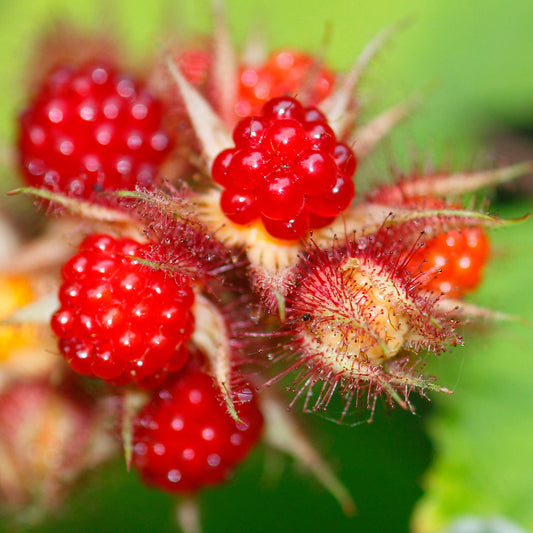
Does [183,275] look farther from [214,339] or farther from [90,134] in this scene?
[90,134]

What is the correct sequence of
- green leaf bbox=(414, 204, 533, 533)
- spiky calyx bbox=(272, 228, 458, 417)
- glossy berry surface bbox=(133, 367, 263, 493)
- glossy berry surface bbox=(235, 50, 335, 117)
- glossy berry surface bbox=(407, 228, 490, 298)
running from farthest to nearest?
green leaf bbox=(414, 204, 533, 533) < glossy berry surface bbox=(235, 50, 335, 117) < glossy berry surface bbox=(133, 367, 263, 493) < glossy berry surface bbox=(407, 228, 490, 298) < spiky calyx bbox=(272, 228, 458, 417)

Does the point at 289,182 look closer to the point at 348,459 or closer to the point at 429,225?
the point at 429,225

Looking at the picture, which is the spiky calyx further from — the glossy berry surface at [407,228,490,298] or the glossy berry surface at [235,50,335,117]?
the glossy berry surface at [235,50,335,117]

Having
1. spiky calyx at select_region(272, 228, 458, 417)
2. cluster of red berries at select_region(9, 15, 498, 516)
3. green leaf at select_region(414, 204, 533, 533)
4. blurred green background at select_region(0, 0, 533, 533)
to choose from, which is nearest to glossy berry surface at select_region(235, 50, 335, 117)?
cluster of red berries at select_region(9, 15, 498, 516)

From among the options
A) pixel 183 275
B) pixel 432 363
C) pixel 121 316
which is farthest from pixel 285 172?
pixel 432 363

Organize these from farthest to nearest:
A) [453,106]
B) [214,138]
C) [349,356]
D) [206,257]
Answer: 1. [453,106]
2. [214,138]
3. [206,257]
4. [349,356]

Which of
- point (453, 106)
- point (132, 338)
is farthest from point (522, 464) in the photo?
point (453, 106)

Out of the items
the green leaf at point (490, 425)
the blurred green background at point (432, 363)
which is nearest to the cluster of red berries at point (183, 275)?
the blurred green background at point (432, 363)
